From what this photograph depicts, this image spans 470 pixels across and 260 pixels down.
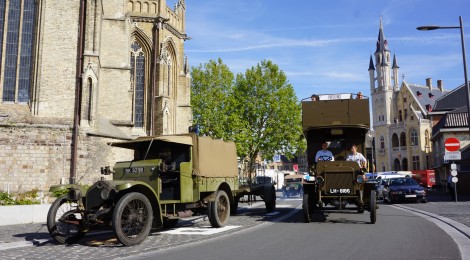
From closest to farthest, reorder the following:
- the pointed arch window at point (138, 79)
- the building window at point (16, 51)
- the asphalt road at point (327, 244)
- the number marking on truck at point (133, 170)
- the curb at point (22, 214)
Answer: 1. the asphalt road at point (327, 244)
2. the number marking on truck at point (133, 170)
3. the curb at point (22, 214)
4. the building window at point (16, 51)
5. the pointed arch window at point (138, 79)

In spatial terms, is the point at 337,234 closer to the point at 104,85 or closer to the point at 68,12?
the point at 68,12

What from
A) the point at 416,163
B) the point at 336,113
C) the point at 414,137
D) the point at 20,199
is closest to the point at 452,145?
the point at 336,113

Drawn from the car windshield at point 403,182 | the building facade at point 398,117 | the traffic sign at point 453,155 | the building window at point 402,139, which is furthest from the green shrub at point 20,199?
the building window at point 402,139

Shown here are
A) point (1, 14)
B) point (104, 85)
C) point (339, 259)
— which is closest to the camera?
point (339, 259)

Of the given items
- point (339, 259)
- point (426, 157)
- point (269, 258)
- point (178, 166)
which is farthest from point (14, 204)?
point (426, 157)

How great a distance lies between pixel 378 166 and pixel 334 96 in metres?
70.5

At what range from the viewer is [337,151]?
1292cm

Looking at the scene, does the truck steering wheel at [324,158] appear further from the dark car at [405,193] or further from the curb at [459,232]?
the dark car at [405,193]

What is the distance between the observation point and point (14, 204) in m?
12.4

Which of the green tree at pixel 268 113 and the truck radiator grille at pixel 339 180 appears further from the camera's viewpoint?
the green tree at pixel 268 113

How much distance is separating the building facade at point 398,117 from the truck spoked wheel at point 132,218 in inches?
2644

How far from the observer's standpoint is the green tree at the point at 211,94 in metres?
38.8

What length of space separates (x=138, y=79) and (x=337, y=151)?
19.6 meters

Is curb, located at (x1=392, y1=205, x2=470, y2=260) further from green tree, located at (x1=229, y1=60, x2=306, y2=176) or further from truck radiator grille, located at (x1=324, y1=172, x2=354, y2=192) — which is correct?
green tree, located at (x1=229, y1=60, x2=306, y2=176)
